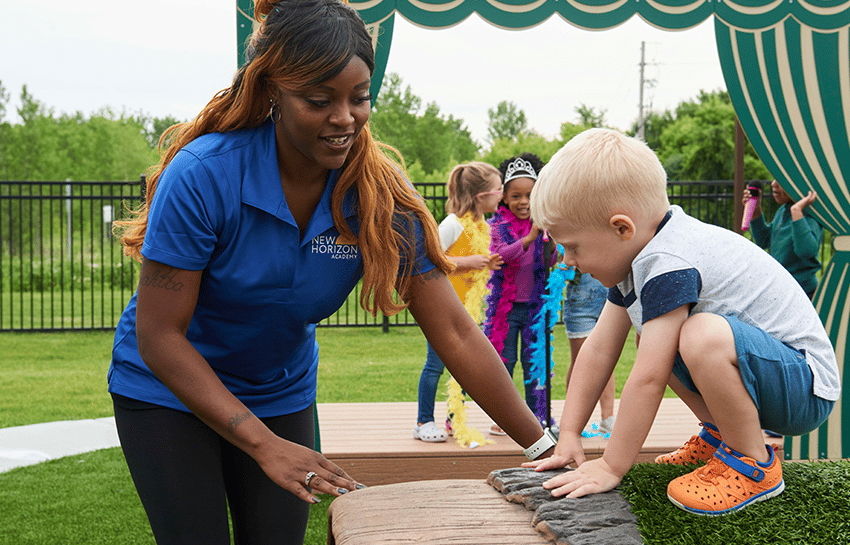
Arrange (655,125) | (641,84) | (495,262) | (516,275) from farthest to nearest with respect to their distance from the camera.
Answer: (641,84), (655,125), (516,275), (495,262)

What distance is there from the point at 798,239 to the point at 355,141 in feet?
13.5

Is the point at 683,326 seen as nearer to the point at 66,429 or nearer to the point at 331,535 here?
the point at 331,535

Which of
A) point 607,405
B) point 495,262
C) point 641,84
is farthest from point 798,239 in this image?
point 641,84

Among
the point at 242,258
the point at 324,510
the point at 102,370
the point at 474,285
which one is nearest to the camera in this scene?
the point at 242,258

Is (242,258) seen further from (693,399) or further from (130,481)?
(130,481)

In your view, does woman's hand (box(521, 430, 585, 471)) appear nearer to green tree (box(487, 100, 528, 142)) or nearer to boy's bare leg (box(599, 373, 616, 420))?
boy's bare leg (box(599, 373, 616, 420))

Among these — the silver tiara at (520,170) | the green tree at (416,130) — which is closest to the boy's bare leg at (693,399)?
the silver tiara at (520,170)

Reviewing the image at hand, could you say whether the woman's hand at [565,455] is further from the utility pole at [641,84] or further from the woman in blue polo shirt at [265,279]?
the utility pole at [641,84]

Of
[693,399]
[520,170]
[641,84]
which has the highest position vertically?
[641,84]

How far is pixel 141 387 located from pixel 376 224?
726mm

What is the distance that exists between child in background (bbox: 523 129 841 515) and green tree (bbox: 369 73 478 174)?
82.3ft

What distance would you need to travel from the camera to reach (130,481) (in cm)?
451

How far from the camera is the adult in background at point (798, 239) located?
470 cm

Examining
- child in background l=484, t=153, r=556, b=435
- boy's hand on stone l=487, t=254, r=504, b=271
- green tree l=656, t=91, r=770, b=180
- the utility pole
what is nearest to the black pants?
boy's hand on stone l=487, t=254, r=504, b=271
